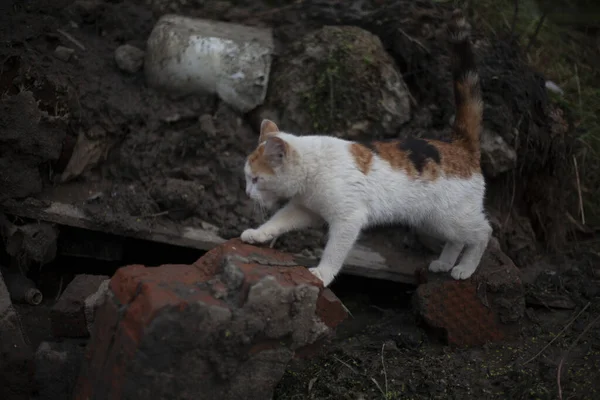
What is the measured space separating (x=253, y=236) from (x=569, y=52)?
467 centimetres

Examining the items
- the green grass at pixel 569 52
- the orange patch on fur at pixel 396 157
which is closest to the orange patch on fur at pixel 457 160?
the orange patch on fur at pixel 396 157

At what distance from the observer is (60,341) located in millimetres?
3984

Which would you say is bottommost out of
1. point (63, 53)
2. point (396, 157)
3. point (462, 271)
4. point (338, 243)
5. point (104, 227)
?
point (104, 227)

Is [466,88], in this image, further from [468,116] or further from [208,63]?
[208,63]

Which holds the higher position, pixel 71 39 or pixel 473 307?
pixel 71 39

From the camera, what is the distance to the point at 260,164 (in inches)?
160

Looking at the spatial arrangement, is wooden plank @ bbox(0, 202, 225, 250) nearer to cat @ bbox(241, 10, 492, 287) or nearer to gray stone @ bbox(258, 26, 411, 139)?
cat @ bbox(241, 10, 492, 287)

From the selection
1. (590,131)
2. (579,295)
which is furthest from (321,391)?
(590,131)

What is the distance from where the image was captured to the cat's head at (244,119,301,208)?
3965mm

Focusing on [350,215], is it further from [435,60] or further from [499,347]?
[435,60]

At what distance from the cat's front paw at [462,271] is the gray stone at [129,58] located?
3170mm

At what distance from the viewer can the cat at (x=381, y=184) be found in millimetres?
4031

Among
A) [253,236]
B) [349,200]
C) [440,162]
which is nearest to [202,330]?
[253,236]

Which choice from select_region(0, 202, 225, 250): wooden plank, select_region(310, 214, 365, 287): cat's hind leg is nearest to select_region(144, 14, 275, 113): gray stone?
select_region(0, 202, 225, 250): wooden plank
